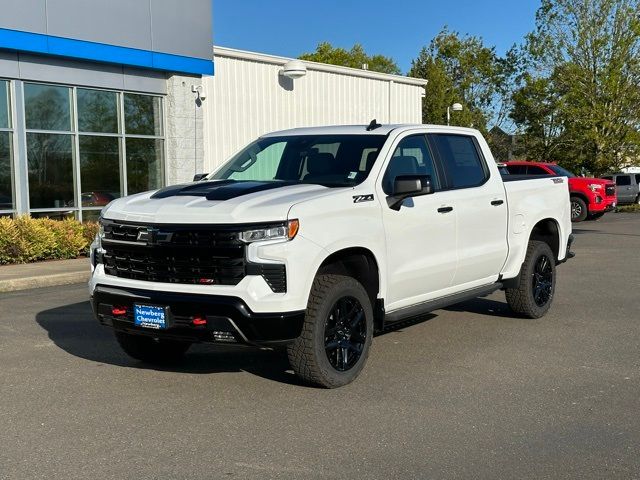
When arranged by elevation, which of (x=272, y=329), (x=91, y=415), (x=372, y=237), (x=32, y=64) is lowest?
(x=91, y=415)

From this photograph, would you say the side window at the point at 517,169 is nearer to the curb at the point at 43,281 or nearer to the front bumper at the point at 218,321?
the curb at the point at 43,281

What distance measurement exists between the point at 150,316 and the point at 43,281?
6.98 meters

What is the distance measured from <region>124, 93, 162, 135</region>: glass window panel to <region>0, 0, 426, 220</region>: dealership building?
0.08 feet

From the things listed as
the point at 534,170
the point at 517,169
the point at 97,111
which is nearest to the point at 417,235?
the point at 97,111

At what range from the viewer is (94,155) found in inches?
722

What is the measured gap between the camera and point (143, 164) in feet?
64.4

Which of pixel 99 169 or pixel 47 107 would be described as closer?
pixel 47 107

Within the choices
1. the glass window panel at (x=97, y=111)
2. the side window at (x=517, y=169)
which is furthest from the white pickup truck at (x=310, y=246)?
the side window at (x=517, y=169)

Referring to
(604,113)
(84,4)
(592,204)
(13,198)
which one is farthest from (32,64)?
(604,113)

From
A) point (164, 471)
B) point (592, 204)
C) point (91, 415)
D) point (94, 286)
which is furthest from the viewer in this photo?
point (592, 204)

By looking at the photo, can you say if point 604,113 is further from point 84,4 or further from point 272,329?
point 272,329

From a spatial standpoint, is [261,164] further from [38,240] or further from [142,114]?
[142,114]

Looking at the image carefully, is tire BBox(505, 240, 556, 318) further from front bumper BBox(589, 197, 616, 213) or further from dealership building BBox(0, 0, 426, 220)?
front bumper BBox(589, 197, 616, 213)

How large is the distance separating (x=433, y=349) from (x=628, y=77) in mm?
39226
